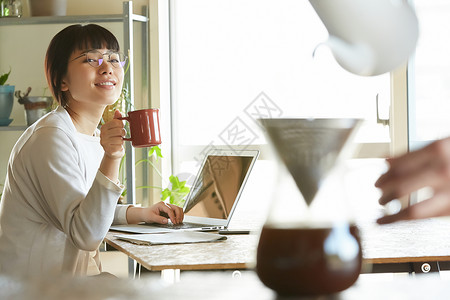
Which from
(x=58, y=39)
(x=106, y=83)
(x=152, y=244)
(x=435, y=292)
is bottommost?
(x=152, y=244)

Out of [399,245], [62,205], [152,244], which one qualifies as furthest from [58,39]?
[399,245]

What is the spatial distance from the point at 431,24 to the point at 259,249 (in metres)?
3.02

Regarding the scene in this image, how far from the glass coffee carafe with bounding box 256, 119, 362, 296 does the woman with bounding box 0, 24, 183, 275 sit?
1.13 meters

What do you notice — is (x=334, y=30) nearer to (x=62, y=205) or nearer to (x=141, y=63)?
(x=62, y=205)

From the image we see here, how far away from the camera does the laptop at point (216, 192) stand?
2188 millimetres

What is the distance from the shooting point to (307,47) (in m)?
3.72

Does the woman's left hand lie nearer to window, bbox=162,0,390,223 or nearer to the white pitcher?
the white pitcher

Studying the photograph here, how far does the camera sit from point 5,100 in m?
3.46

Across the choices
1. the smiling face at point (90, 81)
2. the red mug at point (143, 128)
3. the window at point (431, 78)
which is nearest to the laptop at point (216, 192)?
the red mug at point (143, 128)

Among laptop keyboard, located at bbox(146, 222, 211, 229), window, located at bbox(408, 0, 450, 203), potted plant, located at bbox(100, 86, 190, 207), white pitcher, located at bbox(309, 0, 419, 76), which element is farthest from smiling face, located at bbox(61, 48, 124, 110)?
window, located at bbox(408, 0, 450, 203)

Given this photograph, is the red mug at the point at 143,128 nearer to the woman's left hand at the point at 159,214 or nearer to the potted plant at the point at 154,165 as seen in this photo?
the woman's left hand at the point at 159,214

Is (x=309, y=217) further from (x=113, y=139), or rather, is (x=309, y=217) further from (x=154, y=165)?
(x=154, y=165)

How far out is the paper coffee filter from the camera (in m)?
0.75

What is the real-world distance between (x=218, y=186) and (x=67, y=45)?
0.67 m
